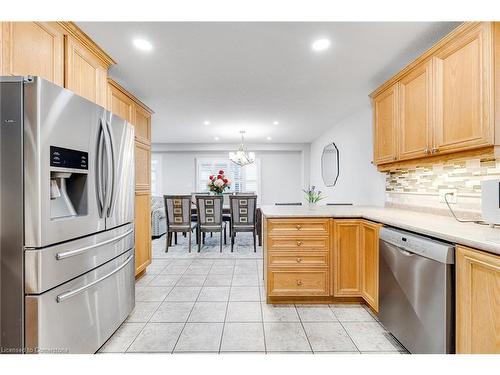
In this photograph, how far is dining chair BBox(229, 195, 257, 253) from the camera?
4512mm

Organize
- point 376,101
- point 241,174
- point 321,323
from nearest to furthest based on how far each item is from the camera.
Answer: point 321,323, point 376,101, point 241,174

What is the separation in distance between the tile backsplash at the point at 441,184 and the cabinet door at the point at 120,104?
3.04m

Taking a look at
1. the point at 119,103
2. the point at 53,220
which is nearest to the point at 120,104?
the point at 119,103

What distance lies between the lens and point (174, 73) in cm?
261

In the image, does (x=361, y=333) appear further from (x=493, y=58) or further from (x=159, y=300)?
(x=493, y=58)

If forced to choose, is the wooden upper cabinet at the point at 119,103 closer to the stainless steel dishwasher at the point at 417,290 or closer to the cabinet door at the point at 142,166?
the cabinet door at the point at 142,166

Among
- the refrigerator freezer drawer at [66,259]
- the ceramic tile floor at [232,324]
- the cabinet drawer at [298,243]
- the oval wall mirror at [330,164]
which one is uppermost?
the oval wall mirror at [330,164]

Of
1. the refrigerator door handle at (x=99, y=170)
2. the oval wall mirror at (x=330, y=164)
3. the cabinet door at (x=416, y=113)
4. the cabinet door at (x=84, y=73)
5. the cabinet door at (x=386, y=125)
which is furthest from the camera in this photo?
the oval wall mirror at (x=330, y=164)

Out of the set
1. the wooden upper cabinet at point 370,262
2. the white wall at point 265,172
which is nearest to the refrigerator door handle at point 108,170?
the wooden upper cabinet at point 370,262

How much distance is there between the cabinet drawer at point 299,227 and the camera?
A: 92.7 inches

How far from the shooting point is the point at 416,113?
2145mm

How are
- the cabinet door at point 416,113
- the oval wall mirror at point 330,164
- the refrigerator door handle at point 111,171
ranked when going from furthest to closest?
the oval wall mirror at point 330,164
the cabinet door at point 416,113
the refrigerator door handle at point 111,171
